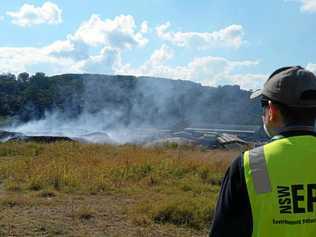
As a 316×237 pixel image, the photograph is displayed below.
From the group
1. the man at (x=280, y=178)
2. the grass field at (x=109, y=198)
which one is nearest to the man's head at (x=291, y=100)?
the man at (x=280, y=178)

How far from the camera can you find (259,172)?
153cm

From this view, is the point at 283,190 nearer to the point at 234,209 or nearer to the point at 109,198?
the point at 234,209

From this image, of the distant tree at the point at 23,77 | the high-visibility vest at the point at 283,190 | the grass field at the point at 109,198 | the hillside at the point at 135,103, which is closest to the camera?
the high-visibility vest at the point at 283,190

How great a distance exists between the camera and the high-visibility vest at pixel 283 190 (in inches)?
59.5

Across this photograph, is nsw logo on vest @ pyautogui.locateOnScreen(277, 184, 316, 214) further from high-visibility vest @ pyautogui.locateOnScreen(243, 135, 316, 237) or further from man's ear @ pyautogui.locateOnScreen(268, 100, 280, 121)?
man's ear @ pyautogui.locateOnScreen(268, 100, 280, 121)

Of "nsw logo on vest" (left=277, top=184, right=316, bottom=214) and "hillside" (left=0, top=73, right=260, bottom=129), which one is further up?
"hillside" (left=0, top=73, right=260, bottom=129)

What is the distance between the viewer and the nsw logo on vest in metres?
1.51

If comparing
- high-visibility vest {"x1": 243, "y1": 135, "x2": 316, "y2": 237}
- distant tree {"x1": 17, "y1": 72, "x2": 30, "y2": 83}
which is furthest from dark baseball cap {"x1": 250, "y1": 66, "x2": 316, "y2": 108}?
distant tree {"x1": 17, "y1": 72, "x2": 30, "y2": 83}

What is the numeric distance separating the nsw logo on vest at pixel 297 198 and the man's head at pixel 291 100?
0.20 metres

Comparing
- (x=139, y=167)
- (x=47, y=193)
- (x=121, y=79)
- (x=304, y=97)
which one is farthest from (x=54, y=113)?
(x=304, y=97)

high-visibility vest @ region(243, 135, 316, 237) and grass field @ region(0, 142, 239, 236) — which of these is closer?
high-visibility vest @ region(243, 135, 316, 237)

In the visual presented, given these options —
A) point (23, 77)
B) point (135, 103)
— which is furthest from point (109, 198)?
point (23, 77)

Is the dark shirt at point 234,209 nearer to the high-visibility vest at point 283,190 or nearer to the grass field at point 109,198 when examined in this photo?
the high-visibility vest at point 283,190

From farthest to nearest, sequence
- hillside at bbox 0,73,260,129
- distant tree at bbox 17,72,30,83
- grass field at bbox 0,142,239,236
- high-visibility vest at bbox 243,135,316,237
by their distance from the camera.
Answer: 1. distant tree at bbox 17,72,30,83
2. hillside at bbox 0,73,260,129
3. grass field at bbox 0,142,239,236
4. high-visibility vest at bbox 243,135,316,237
